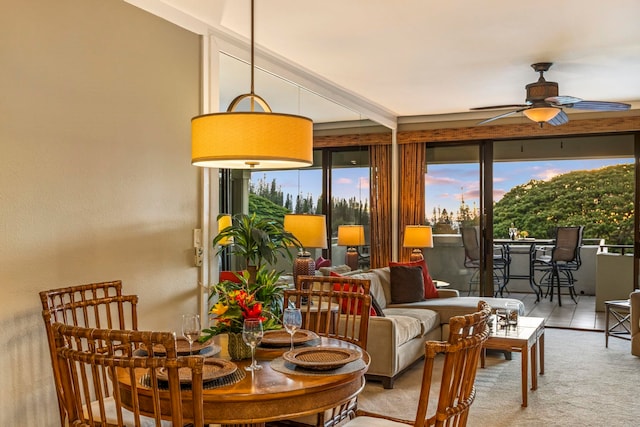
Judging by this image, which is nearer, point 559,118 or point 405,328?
point 405,328

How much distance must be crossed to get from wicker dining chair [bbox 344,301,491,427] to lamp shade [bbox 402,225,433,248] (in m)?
5.03

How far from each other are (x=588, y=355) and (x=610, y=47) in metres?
2.80

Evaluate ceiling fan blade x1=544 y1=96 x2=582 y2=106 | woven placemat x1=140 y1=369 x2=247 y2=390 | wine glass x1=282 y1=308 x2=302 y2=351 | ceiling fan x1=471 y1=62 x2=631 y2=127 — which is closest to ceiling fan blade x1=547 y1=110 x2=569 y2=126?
ceiling fan x1=471 y1=62 x2=631 y2=127

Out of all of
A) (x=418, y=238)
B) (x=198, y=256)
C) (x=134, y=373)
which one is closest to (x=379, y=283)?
(x=418, y=238)

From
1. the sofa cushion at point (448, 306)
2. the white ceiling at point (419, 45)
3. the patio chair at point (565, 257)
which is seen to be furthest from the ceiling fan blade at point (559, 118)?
the patio chair at point (565, 257)

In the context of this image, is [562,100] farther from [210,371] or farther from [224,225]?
[210,371]

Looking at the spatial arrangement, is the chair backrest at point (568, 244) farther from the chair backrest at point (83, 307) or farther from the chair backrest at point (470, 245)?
the chair backrest at point (83, 307)

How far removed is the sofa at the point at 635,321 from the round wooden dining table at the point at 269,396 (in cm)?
409

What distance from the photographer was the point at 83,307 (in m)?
2.82

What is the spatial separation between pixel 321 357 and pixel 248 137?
0.90m

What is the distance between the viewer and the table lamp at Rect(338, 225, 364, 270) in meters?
6.83

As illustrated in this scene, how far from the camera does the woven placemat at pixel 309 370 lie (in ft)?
7.20

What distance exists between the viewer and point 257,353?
2.55 meters

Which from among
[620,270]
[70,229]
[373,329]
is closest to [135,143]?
[70,229]
